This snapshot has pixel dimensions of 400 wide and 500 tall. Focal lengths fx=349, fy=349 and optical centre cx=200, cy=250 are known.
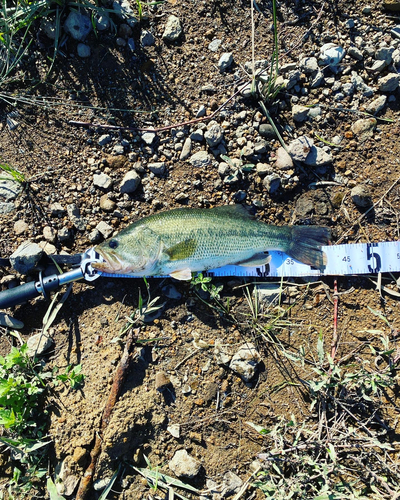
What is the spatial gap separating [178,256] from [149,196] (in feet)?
3.38

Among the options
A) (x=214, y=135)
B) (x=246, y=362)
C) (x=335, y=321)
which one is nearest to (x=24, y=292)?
(x=246, y=362)

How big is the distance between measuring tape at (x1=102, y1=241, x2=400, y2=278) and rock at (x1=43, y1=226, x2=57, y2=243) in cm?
95

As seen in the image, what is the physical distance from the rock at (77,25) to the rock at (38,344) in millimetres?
4208

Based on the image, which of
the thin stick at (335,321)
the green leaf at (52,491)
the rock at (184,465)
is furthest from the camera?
the thin stick at (335,321)

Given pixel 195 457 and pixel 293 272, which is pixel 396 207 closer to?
pixel 293 272

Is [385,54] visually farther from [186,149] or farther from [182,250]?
[182,250]

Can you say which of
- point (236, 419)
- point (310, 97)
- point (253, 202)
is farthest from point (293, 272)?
point (310, 97)

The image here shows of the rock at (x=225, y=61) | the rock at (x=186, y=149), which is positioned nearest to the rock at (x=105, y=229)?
the rock at (x=186, y=149)

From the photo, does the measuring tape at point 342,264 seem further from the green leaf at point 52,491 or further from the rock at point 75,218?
the green leaf at point 52,491

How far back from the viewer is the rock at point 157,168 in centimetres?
488

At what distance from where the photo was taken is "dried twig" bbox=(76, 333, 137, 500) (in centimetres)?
420

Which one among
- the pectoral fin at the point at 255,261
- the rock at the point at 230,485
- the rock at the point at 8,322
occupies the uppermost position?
the pectoral fin at the point at 255,261

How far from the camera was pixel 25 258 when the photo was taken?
4.63 meters

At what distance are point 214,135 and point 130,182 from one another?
52.0 inches
